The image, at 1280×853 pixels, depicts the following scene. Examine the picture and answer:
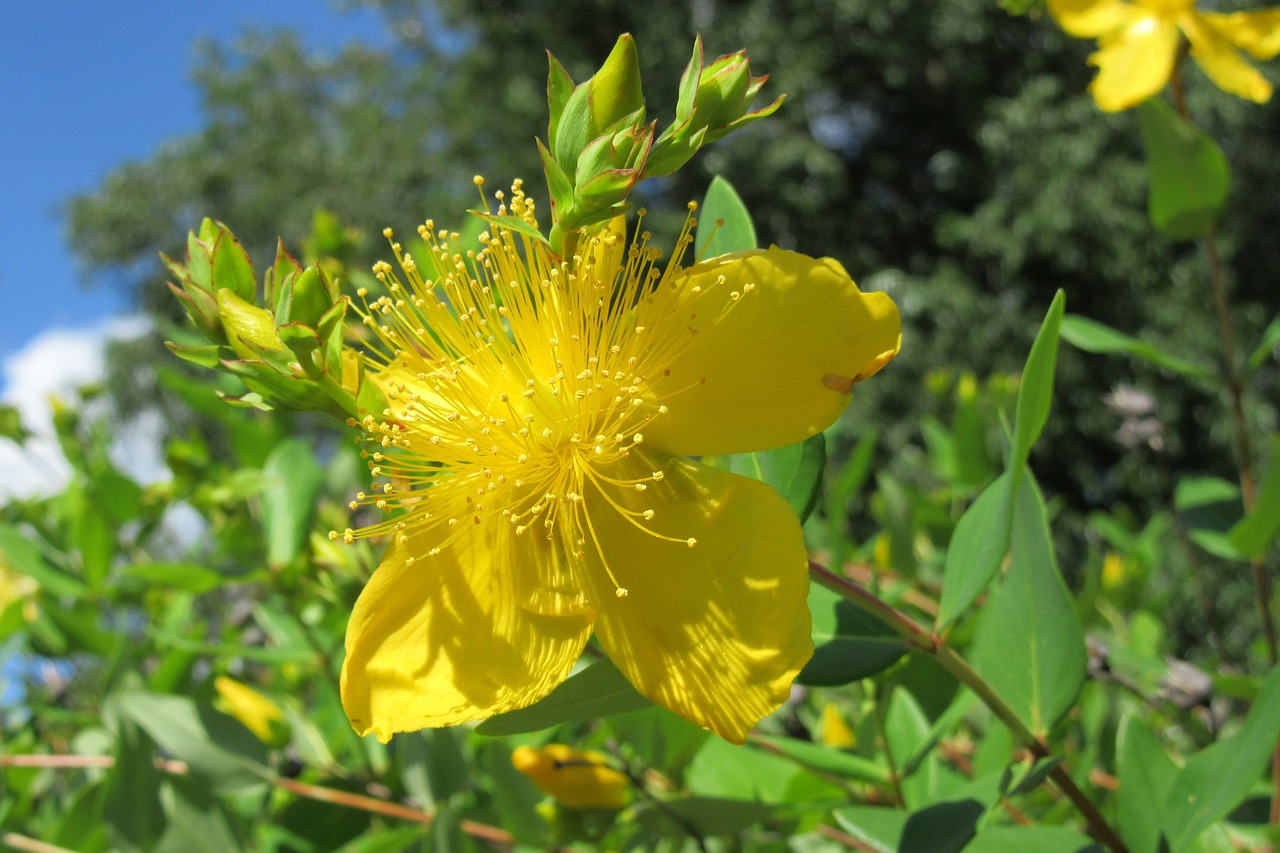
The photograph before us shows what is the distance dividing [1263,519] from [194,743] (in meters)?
0.97

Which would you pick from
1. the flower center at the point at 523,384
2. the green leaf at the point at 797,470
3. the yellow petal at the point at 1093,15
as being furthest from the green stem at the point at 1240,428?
the flower center at the point at 523,384

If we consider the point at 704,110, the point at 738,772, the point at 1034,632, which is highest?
the point at 704,110

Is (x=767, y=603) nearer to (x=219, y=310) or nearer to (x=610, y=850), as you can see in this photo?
(x=219, y=310)

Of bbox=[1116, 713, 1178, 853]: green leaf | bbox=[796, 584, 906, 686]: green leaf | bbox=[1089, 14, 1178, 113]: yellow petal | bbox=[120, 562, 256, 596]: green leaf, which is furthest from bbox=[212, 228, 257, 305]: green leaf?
bbox=[1089, 14, 1178, 113]: yellow petal

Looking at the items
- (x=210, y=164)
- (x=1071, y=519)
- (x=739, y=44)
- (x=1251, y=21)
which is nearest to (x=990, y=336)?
(x=1071, y=519)

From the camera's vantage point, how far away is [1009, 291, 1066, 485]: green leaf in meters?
0.51

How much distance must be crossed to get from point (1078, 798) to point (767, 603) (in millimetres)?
213

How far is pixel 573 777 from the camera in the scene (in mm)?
763

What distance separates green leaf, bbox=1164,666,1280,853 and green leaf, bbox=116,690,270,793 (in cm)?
75

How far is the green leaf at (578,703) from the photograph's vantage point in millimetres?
517

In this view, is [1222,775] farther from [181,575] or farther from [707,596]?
[181,575]

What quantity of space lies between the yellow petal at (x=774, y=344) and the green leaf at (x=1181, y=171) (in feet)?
2.07

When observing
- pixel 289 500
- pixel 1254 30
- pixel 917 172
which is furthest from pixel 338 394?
pixel 917 172

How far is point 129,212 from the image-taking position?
11.3 m
